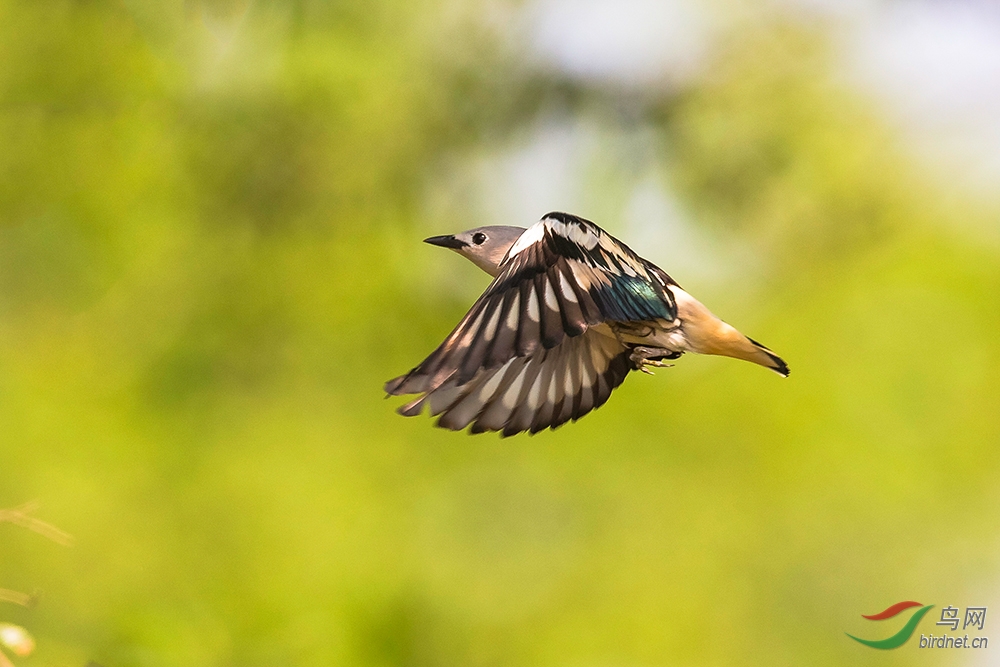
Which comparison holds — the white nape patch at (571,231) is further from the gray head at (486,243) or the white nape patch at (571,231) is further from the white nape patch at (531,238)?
the gray head at (486,243)

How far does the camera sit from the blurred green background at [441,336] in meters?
1.94

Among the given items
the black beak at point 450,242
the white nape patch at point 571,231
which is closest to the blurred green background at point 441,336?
the black beak at point 450,242

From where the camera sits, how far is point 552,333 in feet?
2.02

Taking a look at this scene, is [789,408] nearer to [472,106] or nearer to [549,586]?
[549,586]

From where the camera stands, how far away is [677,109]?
2.09 meters

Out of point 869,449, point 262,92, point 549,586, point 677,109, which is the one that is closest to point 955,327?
point 869,449

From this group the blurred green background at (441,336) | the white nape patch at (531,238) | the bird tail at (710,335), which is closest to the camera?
the white nape patch at (531,238)

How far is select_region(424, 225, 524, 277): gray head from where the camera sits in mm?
944

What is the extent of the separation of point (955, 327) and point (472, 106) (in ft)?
4.22

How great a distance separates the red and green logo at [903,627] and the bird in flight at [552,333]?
145 centimetres

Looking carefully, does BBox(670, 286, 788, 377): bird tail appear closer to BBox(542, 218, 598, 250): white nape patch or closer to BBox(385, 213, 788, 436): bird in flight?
BBox(385, 213, 788, 436): bird in flight

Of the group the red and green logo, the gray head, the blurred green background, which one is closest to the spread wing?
the gray head

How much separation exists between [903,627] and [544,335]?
183 cm

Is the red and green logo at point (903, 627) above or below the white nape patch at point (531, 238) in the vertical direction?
below
